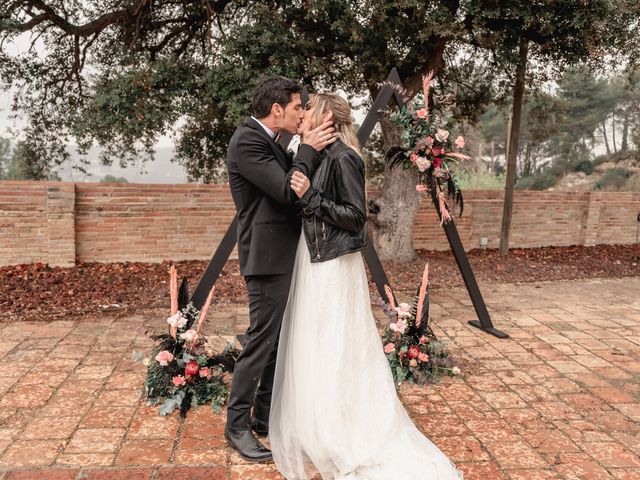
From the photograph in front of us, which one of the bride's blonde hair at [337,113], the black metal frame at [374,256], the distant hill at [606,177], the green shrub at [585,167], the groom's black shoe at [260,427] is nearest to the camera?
the bride's blonde hair at [337,113]

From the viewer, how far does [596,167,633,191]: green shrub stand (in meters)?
20.3

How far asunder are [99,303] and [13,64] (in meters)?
4.85

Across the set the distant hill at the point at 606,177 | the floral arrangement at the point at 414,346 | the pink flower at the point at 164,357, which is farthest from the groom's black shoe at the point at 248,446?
the distant hill at the point at 606,177

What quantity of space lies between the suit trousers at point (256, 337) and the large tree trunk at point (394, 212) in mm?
6260

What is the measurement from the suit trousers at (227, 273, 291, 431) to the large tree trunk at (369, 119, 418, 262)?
626cm

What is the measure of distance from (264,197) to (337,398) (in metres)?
1.20

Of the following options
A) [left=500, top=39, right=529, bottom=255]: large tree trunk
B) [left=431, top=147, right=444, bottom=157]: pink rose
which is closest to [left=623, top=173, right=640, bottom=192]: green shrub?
[left=500, top=39, right=529, bottom=255]: large tree trunk

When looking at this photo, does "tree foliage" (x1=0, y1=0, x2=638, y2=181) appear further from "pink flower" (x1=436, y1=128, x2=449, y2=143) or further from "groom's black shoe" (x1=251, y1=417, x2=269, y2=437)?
"groom's black shoe" (x1=251, y1=417, x2=269, y2=437)

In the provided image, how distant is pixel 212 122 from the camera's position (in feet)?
30.5

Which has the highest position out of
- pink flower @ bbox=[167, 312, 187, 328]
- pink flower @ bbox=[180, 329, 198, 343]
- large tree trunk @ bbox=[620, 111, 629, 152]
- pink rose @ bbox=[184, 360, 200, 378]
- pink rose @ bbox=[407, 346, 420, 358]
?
large tree trunk @ bbox=[620, 111, 629, 152]

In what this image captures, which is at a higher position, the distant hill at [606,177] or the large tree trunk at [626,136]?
the large tree trunk at [626,136]

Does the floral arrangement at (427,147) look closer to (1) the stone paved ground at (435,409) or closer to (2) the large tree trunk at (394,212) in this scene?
(1) the stone paved ground at (435,409)

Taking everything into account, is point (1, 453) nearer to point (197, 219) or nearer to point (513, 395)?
point (513, 395)

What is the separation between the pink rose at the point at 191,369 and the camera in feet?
12.6
